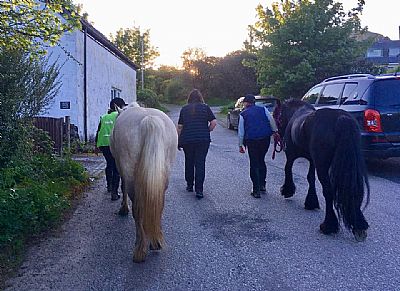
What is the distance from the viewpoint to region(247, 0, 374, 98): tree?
69.1ft

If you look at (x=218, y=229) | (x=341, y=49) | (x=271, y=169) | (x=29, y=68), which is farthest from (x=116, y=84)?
(x=218, y=229)

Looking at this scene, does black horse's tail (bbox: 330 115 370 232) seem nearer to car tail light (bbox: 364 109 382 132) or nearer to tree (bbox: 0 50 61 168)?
car tail light (bbox: 364 109 382 132)

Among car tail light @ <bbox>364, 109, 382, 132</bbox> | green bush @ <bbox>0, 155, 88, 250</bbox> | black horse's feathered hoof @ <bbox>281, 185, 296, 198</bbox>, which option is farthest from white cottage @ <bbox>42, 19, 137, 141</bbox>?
car tail light @ <bbox>364, 109, 382, 132</bbox>

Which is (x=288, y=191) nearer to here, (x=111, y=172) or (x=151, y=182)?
(x=111, y=172)

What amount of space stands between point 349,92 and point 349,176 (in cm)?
508

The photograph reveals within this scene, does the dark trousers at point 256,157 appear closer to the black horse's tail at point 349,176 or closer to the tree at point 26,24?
the black horse's tail at point 349,176

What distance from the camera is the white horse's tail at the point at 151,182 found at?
16.3 ft

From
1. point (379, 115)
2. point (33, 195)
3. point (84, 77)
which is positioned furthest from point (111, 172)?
point (84, 77)

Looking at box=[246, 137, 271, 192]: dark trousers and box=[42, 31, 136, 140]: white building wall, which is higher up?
box=[42, 31, 136, 140]: white building wall

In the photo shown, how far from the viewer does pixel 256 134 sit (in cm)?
822

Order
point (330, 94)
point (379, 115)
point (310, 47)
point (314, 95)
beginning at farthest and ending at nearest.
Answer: point (310, 47) → point (314, 95) → point (330, 94) → point (379, 115)

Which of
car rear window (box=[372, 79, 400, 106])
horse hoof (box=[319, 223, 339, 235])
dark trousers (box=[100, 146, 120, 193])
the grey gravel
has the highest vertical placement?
car rear window (box=[372, 79, 400, 106])

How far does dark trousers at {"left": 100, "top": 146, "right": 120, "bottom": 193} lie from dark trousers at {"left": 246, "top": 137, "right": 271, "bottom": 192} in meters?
2.37

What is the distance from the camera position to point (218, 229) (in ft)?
20.4
